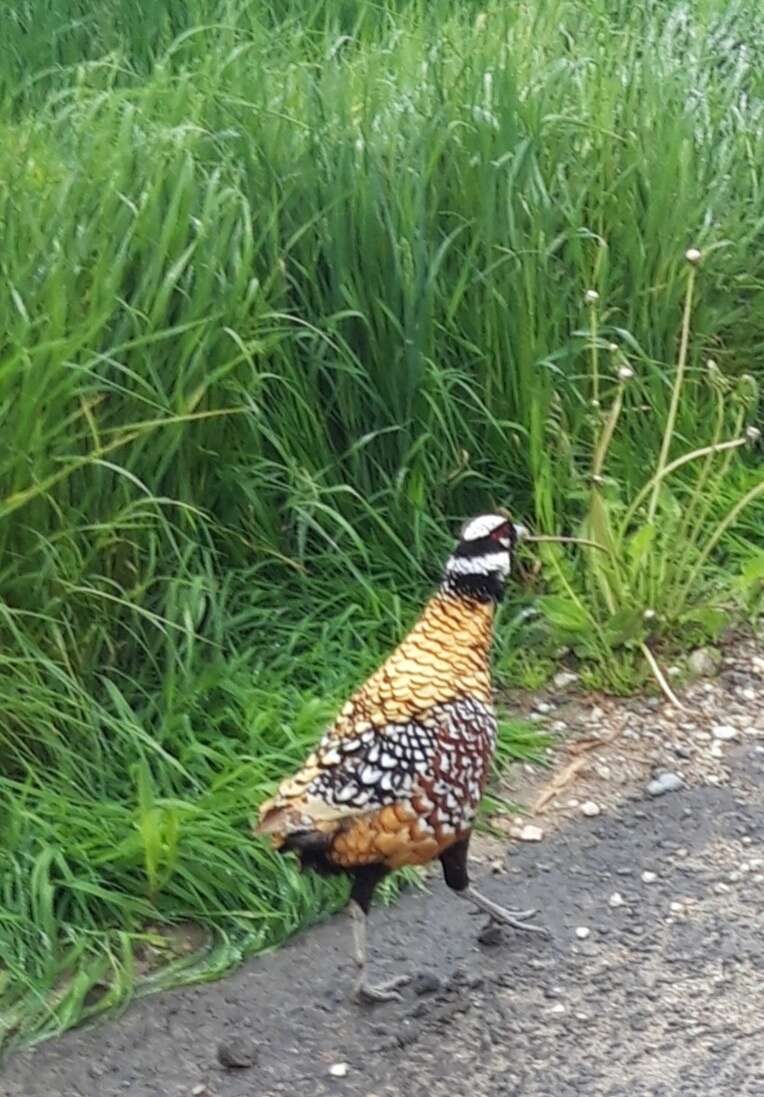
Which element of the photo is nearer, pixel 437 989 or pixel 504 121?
pixel 437 989

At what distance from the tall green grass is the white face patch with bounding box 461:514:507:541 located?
71cm

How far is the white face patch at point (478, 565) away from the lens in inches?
131

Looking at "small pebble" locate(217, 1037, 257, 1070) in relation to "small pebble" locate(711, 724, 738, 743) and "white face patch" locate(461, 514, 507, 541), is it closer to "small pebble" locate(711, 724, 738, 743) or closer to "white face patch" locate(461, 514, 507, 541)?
"white face patch" locate(461, 514, 507, 541)

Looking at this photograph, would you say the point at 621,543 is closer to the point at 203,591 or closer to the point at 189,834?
the point at 203,591

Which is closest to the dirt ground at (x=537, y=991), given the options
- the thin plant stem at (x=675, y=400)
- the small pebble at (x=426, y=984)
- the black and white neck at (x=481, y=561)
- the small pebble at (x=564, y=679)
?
the small pebble at (x=426, y=984)

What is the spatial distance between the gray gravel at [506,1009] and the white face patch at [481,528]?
30.3 inches

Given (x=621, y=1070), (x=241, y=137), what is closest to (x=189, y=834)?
(x=621, y=1070)

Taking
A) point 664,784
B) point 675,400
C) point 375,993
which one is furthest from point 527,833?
point 675,400

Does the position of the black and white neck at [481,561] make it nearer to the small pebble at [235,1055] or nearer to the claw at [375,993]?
the claw at [375,993]

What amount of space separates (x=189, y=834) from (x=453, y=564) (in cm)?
80

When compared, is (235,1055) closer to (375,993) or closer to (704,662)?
(375,993)

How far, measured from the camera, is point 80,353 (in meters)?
3.73

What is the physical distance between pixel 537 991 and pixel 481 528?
3.00ft

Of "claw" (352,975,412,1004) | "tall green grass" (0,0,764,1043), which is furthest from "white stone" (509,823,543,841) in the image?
"claw" (352,975,412,1004)
